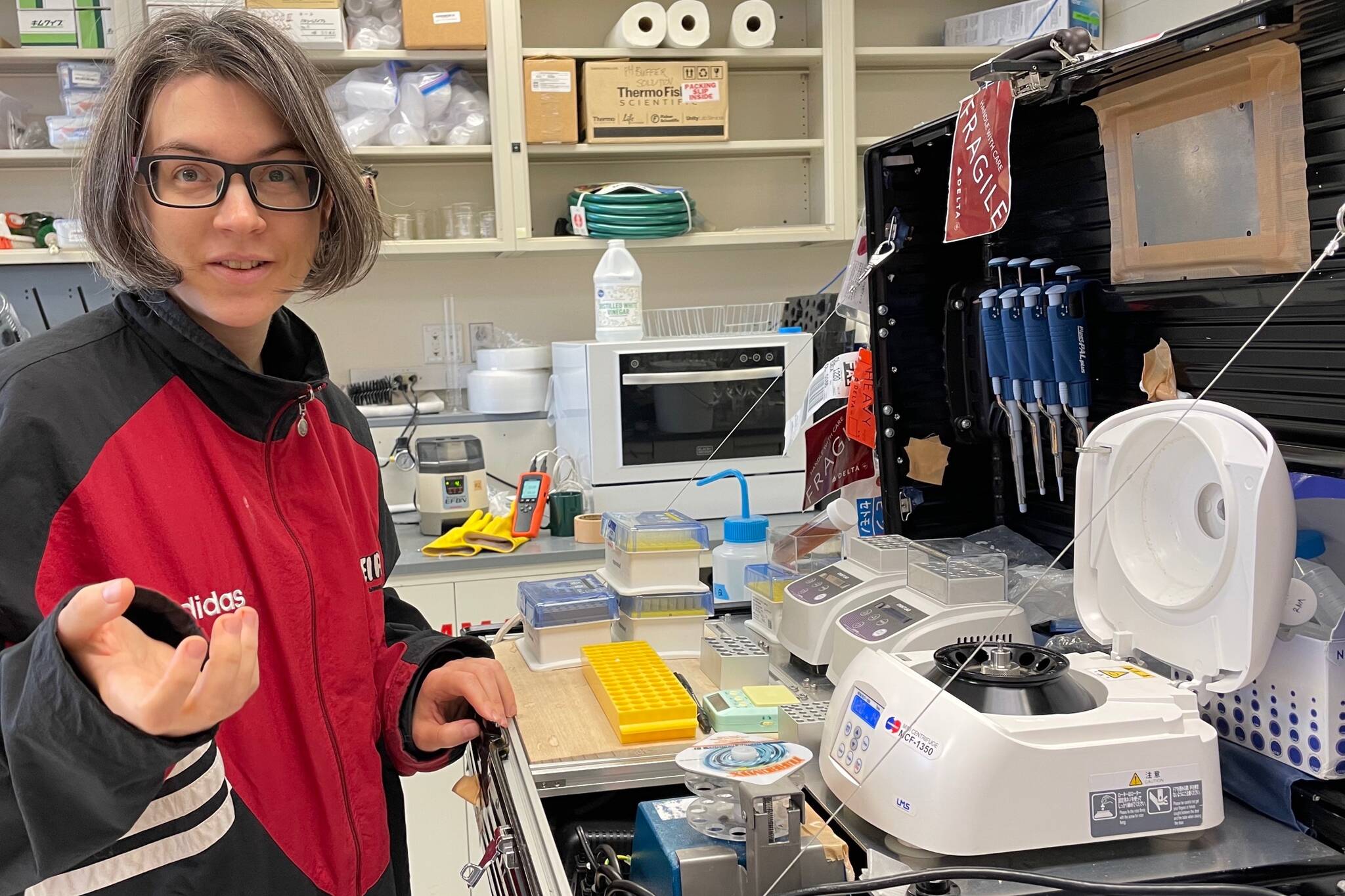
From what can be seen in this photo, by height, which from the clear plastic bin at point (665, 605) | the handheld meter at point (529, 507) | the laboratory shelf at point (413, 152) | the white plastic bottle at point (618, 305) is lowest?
the handheld meter at point (529, 507)

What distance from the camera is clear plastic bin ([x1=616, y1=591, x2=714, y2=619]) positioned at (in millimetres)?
1382

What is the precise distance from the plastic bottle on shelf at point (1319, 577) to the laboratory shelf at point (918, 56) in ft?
8.89

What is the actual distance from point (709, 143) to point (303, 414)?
235 cm

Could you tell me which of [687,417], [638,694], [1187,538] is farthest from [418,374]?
[1187,538]

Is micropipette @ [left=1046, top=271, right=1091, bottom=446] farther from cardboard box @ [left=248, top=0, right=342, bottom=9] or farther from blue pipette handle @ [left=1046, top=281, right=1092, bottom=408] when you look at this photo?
cardboard box @ [left=248, top=0, right=342, bottom=9]

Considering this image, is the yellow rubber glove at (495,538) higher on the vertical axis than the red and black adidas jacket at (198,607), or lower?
lower

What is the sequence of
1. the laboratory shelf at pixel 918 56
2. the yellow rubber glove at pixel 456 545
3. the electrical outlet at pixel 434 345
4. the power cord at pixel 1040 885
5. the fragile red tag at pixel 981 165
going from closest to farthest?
the power cord at pixel 1040 885, the fragile red tag at pixel 981 165, the yellow rubber glove at pixel 456 545, the laboratory shelf at pixel 918 56, the electrical outlet at pixel 434 345

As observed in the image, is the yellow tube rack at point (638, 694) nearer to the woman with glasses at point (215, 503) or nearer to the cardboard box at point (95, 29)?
the woman with glasses at point (215, 503)

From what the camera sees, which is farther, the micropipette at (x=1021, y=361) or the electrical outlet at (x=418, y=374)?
the electrical outlet at (x=418, y=374)

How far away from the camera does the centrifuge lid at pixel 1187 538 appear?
86 centimetres

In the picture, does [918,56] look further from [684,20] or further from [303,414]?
[303,414]

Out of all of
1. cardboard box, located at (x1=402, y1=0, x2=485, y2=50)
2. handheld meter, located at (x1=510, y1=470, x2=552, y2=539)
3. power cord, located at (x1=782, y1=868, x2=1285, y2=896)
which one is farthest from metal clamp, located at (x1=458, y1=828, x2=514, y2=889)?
cardboard box, located at (x1=402, y1=0, x2=485, y2=50)

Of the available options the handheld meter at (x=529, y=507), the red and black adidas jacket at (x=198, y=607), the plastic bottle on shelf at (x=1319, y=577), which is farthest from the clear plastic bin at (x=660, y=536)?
the handheld meter at (x=529, y=507)

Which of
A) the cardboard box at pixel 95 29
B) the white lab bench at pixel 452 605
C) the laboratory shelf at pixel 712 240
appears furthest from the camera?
the laboratory shelf at pixel 712 240
